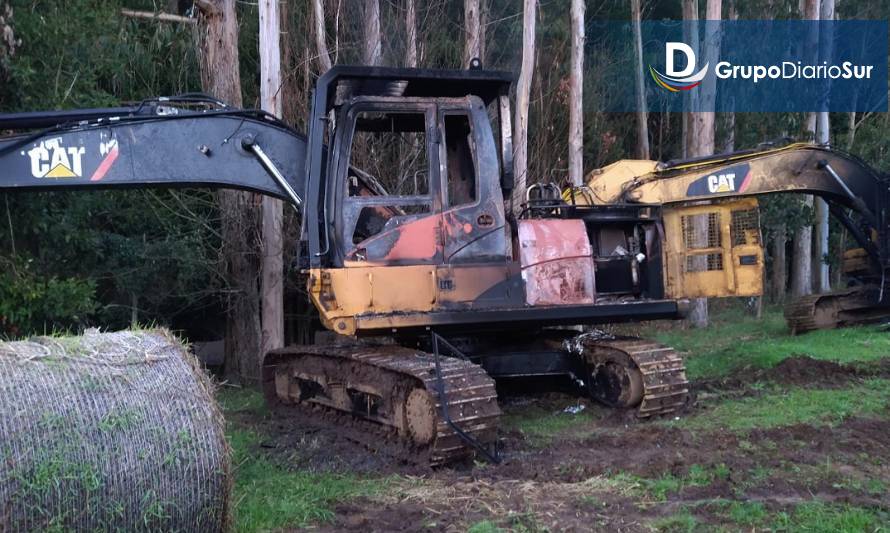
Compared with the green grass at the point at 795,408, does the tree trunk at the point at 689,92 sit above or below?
above

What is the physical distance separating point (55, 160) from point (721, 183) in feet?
22.9

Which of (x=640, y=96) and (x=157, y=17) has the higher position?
(x=640, y=96)

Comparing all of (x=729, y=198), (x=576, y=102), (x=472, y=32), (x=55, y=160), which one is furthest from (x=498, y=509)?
(x=576, y=102)

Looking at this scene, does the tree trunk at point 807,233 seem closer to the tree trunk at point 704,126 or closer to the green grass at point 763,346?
the tree trunk at point 704,126

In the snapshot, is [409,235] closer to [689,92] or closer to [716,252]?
[716,252]

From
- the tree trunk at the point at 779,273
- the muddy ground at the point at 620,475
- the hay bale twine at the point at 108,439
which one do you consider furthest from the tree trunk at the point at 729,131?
the hay bale twine at the point at 108,439

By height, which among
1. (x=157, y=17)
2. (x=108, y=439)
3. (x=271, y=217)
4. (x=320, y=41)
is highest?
(x=157, y=17)

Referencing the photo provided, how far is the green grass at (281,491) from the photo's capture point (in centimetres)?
596

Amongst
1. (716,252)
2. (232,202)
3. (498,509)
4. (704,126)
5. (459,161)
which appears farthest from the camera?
(704,126)

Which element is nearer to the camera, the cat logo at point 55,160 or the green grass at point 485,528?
the green grass at point 485,528

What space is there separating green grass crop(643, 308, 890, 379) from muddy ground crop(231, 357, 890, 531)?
2738 millimetres

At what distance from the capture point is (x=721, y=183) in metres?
10.8

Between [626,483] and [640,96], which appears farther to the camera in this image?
Answer: [640,96]

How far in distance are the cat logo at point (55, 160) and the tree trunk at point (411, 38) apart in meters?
7.11
